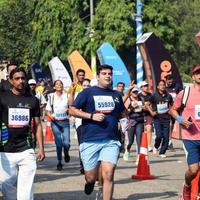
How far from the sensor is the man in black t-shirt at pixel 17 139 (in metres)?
7.82

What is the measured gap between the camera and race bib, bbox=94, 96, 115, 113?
8844mm

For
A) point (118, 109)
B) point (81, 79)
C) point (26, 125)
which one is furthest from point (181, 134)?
point (81, 79)

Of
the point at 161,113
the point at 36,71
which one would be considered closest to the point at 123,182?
the point at 161,113

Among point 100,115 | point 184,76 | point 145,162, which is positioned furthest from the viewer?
point 184,76

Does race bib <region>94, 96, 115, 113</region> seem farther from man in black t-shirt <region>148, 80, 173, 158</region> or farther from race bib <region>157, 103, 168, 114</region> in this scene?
race bib <region>157, 103, 168, 114</region>

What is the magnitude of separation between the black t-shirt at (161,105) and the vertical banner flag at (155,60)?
10.5 metres

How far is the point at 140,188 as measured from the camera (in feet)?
36.7

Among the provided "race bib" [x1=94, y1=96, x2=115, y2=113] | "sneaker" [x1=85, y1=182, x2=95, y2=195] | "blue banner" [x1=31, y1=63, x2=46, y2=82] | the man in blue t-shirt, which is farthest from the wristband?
"blue banner" [x1=31, y1=63, x2=46, y2=82]

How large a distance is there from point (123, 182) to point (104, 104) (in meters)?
3.41

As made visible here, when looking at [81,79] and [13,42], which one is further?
[13,42]

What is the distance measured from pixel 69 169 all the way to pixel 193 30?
43.5 meters

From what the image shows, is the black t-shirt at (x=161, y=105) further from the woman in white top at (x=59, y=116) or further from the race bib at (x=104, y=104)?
the race bib at (x=104, y=104)

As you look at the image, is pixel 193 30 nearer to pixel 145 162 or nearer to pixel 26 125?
pixel 145 162

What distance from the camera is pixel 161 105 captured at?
1658cm
